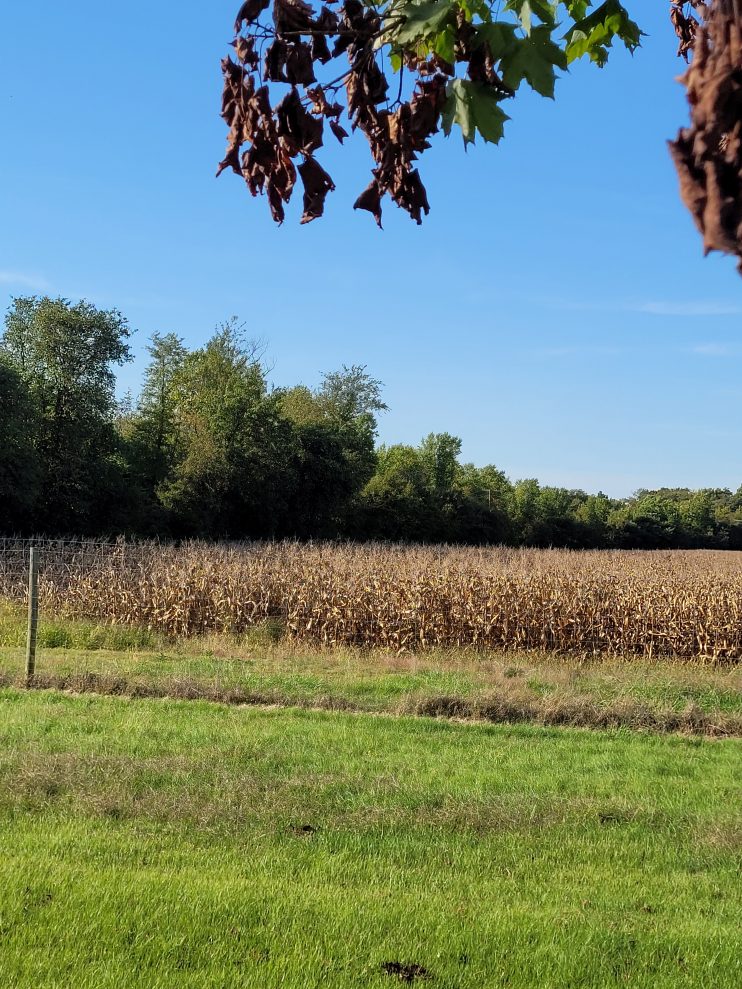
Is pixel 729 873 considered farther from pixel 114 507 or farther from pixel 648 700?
pixel 114 507

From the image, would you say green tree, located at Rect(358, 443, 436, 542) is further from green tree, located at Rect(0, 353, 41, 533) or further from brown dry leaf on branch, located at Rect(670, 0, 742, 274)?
brown dry leaf on branch, located at Rect(670, 0, 742, 274)

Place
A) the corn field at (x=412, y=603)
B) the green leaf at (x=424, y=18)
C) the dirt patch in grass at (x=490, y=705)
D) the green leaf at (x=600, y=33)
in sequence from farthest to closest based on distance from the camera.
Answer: the corn field at (x=412, y=603) < the dirt patch in grass at (x=490, y=705) < the green leaf at (x=600, y=33) < the green leaf at (x=424, y=18)

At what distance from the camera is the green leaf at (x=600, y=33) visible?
10.0 ft

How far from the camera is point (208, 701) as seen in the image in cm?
1041

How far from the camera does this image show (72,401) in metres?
34.0

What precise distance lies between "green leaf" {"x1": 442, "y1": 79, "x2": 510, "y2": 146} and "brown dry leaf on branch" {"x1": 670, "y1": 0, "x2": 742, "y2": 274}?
46.4 inches

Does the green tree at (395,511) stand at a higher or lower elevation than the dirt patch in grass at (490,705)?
higher

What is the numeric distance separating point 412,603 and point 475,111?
15.1 m

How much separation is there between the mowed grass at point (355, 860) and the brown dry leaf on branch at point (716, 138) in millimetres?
3361

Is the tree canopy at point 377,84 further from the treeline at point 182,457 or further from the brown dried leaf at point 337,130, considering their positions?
the treeline at point 182,457

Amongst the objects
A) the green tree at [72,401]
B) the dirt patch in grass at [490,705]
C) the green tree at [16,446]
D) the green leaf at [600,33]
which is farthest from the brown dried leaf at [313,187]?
the green tree at [72,401]

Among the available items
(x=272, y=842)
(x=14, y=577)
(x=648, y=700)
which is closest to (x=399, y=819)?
(x=272, y=842)

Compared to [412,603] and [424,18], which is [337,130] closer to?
[424,18]

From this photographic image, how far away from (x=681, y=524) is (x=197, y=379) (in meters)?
42.9
